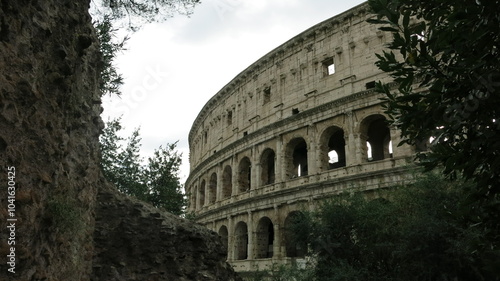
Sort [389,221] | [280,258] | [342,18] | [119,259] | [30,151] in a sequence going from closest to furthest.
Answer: [30,151] < [119,259] < [389,221] < [280,258] < [342,18]

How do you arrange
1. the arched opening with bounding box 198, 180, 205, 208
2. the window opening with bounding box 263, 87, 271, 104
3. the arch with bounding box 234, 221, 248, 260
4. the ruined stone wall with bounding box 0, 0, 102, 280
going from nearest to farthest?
the ruined stone wall with bounding box 0, 0, 102, 280 < the arch with bounding box 234, 221, 248, 260 < the window opening with bounding box 263, 87, 271, 104 < the arched opening with bounding box 198, 180, 205, 208

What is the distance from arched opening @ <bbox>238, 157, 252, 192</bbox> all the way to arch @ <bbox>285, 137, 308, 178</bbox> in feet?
10.6

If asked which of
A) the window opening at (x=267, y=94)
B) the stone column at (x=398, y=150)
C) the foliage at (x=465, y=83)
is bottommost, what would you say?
the foliage at (x=465, y=83)

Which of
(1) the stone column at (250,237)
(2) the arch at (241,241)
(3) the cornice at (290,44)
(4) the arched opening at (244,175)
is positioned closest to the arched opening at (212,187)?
(4) the arched opening at (244,175)

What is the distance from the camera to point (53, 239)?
452 cm

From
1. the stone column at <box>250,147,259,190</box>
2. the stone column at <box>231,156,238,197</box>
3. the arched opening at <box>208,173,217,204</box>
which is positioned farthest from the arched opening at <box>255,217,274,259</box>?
the arched opening at <box>208,173,217,204</box>

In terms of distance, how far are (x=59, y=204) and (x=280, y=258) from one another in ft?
58.5

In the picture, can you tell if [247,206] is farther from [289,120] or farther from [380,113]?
[380,113]

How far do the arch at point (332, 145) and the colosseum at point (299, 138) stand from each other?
60 mm

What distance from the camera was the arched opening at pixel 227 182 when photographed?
28308 mm

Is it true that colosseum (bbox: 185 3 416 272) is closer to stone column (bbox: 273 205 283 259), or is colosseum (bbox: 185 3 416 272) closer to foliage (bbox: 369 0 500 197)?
stone column (bbox: 273 205 283 259)

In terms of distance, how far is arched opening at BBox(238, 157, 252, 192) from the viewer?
26.8 meters

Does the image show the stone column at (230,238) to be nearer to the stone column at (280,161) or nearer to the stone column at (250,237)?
the stone column at (250,237)

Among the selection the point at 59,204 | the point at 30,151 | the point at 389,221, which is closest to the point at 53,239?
the point at 59,204
